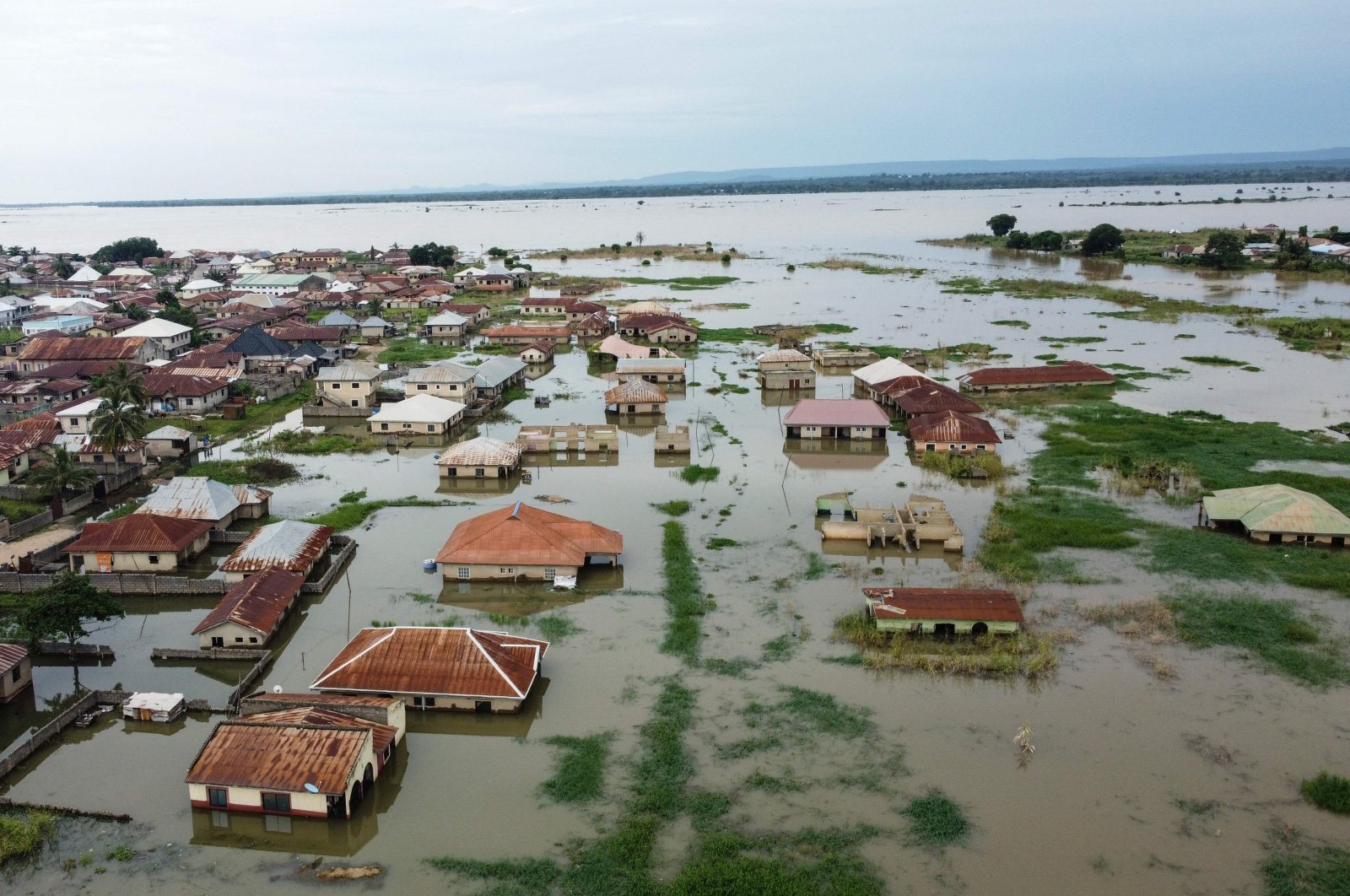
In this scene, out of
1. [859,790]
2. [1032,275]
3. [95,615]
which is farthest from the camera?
[1032,275]

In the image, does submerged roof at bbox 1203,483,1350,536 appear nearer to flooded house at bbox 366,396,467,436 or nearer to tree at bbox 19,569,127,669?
flooded house at bbox 366,396,467,436

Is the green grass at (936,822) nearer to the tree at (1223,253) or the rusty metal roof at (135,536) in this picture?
the rusty metal roof at (135,536)

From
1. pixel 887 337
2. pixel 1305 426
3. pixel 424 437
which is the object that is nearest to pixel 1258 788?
pixel 1305 426

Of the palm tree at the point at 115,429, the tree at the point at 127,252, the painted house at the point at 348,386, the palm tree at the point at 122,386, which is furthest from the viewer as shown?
the tree at the point at 127,252

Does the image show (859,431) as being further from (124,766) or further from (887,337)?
(124,766)

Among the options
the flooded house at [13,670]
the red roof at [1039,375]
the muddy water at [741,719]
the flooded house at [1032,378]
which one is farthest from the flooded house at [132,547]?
the red roof at [1039,375]

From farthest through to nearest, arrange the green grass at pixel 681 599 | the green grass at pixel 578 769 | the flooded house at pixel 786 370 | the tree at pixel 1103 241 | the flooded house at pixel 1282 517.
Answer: the tree at pixel 1103 241 < the flooded house at pixel 786 370 < the flooded house at pixel 1282 517 < the green grass at pixel 681 599 < the green grass at pixel 578 769
